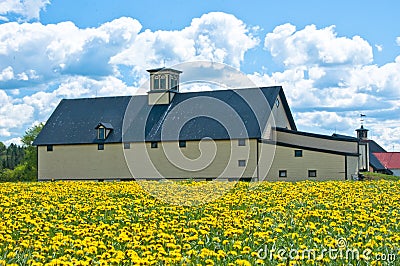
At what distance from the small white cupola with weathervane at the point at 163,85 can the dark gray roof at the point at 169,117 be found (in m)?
0.56

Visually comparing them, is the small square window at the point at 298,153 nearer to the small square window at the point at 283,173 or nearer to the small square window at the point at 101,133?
the small square window at the point at 283,173

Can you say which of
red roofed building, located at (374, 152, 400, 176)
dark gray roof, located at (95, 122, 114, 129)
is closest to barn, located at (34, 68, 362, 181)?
dark gray roof, located at (95, 122, 114, 129)

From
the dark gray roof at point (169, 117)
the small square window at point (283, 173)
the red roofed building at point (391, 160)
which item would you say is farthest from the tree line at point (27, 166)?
the red roofed building at point (391, 160)

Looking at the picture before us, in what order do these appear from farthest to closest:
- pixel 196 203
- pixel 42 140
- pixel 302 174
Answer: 1. pixel 42 140
2. pixel 302 174
3. pixel 196 203

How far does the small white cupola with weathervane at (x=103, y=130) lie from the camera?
171 feet

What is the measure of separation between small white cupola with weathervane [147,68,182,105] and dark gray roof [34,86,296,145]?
22.1 inches

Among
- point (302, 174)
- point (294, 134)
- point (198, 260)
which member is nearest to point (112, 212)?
point (198, 260)

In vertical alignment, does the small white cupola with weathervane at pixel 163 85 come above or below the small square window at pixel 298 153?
above

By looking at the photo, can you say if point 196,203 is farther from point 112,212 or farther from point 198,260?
point 198,260

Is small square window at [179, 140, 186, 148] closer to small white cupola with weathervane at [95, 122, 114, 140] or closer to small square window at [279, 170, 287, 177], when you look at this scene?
small white cupola with weathervane at [95, 122, 114, 140]

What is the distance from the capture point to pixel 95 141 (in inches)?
2057

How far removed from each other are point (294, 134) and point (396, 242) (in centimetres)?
3968

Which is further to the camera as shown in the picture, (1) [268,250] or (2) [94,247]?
(1) [268,250]

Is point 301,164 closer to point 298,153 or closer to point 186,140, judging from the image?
point 298,153
